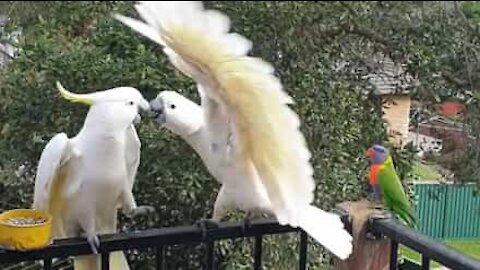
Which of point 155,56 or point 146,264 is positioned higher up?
point 155,56

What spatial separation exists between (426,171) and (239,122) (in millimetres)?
1364

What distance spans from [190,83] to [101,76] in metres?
0.22

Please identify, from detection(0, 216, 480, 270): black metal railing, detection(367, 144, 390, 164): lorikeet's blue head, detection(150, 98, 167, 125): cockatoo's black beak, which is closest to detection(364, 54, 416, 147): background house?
detection(367, 144, 390, 164): lorikeet's blue head

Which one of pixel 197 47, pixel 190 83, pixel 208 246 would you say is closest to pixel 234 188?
pixel 208 246

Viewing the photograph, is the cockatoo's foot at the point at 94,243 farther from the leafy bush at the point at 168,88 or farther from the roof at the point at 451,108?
the roof at the point at 451,108

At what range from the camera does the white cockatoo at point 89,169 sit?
2.88ft

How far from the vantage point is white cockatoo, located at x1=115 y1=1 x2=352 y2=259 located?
70cm

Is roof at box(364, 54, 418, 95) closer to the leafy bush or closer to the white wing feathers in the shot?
the leafy bush

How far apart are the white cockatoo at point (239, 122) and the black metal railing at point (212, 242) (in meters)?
0.04

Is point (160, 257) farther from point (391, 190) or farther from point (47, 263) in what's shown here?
point (391, 190)

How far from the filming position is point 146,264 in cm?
196

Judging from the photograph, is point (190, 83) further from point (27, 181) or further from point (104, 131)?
point (104, 131)

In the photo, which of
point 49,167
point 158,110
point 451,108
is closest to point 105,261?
point 49,167

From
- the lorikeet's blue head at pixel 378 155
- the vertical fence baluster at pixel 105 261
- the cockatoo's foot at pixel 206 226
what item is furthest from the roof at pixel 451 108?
the vertical fence baluster at pixel 105 261
